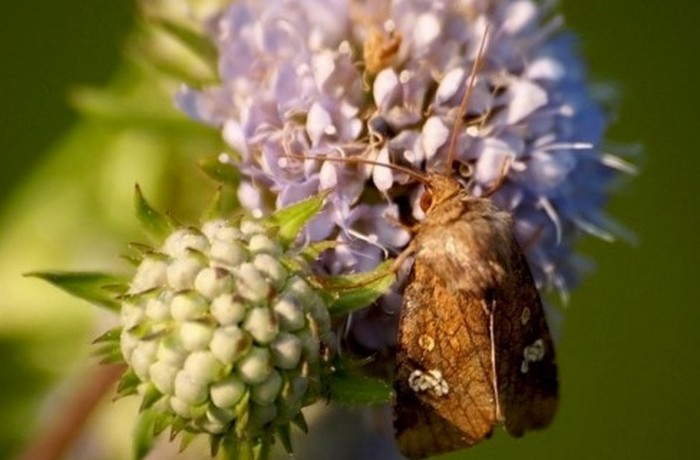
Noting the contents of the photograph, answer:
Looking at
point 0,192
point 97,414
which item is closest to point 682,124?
point 0,192

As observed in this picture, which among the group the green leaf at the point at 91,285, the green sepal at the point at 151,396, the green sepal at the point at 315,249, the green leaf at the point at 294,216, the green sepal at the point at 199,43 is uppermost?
the green sepal at the point at 199,43

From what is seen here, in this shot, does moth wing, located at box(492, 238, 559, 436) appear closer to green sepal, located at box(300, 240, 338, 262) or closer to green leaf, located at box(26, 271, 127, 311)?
green sepal, located at box(300, 240, 338, 262)

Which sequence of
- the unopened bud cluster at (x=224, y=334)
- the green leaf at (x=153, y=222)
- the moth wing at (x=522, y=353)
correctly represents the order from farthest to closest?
the moth wing at (x=522, y=353) < the green leaf at (x=153, y=222) < the unopened bud cluster at (x=224, y=334)

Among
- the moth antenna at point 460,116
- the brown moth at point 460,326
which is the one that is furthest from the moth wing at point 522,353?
the moth antenna at point 460,116

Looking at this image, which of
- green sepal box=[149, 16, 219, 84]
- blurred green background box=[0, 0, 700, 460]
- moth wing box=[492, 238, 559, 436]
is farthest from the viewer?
blurred green background box=[0, 0, 700, 460]

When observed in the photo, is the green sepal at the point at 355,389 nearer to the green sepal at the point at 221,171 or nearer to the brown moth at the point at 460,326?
the brown moth at the point at 460,326

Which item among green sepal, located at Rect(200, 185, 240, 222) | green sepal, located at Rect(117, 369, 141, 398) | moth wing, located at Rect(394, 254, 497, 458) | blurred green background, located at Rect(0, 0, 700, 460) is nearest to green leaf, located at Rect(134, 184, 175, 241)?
green sepal, located at Rect(200, 185, 240, 222)

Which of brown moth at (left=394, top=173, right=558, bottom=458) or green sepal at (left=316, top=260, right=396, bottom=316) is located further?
brown moth at (left=394, top=173, right=558, bottom=458)
